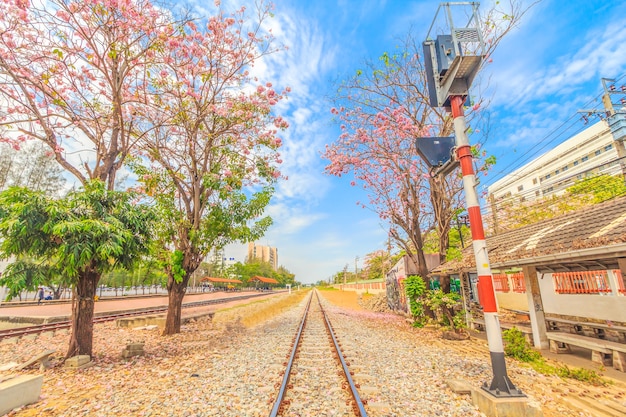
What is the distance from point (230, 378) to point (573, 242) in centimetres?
765

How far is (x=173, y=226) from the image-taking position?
10.9 meters

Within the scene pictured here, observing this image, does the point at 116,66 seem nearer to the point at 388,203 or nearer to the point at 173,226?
the point at 173,226

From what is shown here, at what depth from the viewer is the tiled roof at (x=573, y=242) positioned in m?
5.38

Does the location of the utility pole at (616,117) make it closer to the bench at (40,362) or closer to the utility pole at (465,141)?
the utility pole at (465,141)

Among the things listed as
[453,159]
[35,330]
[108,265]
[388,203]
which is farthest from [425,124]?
[35,330]

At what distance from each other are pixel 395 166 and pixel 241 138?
6.75 metres

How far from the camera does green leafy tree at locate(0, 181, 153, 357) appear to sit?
587cm

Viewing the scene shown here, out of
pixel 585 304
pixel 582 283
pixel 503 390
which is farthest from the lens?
pixel 582 283

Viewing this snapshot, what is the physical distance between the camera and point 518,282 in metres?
17.6

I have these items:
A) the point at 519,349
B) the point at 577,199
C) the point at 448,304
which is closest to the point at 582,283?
the point at 448,304

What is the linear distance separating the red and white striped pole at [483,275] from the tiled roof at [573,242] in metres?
2.55

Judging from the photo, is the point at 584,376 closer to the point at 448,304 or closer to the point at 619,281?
the point at 448,304

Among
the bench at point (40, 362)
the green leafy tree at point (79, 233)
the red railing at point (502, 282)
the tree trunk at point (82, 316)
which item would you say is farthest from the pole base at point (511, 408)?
the red railing at point (502, 282)

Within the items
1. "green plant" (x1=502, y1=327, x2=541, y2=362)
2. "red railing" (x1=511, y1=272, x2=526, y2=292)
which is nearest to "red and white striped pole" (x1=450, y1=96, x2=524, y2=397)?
"green plant" (x1=502, y1=327, x2=541, y2=362)
